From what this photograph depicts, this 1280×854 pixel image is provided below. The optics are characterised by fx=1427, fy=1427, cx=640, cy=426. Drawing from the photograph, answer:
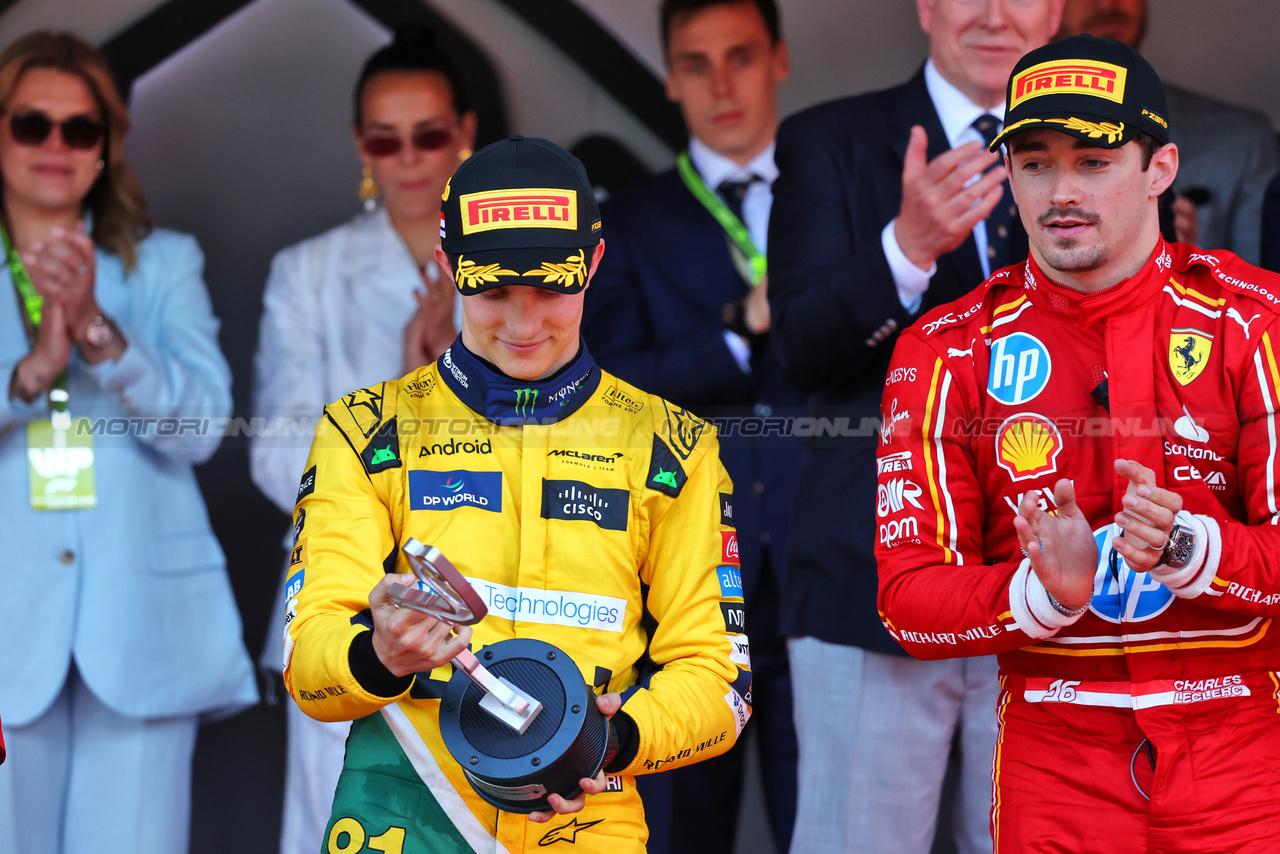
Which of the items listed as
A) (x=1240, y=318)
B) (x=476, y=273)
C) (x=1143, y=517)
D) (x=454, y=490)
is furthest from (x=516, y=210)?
(x=1240, y=318)

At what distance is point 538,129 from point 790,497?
1579mm

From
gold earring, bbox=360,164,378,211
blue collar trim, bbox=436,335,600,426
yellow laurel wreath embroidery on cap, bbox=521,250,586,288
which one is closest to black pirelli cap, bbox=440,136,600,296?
yellow laurel wreath embroidery on cap, bbox=521,250,586,288

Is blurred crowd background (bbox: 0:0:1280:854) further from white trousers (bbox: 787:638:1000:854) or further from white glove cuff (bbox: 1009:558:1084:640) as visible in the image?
white glove cuff (bbox: 1009:558:1084:640)

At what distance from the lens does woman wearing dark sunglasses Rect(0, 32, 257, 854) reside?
150 inches

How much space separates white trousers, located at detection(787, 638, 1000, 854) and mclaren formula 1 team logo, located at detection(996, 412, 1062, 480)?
74cm

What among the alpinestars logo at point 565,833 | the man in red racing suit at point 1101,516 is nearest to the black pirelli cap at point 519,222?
the man in red racing suit at point 1101,516

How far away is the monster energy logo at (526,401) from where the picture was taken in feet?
8.18

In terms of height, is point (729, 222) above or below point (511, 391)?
above

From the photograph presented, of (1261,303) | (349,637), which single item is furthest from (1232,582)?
(349,637)

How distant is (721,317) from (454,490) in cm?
143

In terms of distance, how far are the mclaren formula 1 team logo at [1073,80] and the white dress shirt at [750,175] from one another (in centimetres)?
149

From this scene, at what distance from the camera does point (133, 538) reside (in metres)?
3.98

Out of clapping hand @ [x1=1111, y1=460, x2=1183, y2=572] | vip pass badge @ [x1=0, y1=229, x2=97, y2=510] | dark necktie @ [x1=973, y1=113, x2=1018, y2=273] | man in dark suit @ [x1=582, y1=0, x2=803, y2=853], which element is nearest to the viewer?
clapping hand @ [x1=1111, y1=460, x2=1183, y2=572]

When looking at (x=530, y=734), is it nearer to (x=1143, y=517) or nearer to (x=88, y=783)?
(x=1143, y=517)
